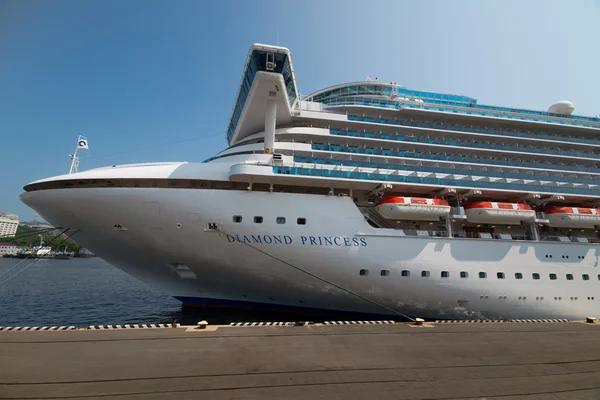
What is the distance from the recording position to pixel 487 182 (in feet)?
45.2

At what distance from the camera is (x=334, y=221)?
1183cm

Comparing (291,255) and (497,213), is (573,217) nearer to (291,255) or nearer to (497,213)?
(497,213)

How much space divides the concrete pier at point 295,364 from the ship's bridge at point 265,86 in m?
10.4

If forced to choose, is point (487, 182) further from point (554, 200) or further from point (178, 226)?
point (178, 226)

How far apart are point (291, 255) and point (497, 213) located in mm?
10573

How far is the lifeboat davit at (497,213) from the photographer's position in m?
13.2

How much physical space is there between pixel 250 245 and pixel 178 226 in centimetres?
311

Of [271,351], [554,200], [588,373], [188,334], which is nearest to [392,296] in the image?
[588,373]

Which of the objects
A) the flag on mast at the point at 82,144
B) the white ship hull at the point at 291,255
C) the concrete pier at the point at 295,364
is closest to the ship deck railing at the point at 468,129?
the white ship hull at the point at 291,255

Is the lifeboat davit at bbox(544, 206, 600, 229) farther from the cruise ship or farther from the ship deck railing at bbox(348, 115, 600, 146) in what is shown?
the ship deck railing at bbox(348, 115, 600, 146)

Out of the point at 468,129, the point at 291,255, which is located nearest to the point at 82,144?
the point at 291,255

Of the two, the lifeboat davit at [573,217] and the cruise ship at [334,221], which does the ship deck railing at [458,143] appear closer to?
the cruise ship at [334,221]

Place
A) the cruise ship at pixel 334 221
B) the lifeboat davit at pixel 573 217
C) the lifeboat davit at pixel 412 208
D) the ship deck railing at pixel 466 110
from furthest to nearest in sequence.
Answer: the ship deck railing at pixel 466 110 → the lifeboat davit at pixel 573 217 → the lifeboat davit at pixel 412 208 → the cruise ship at pixel 334 221

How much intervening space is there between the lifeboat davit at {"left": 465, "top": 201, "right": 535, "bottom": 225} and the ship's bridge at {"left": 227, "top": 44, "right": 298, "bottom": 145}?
35.8 feet
